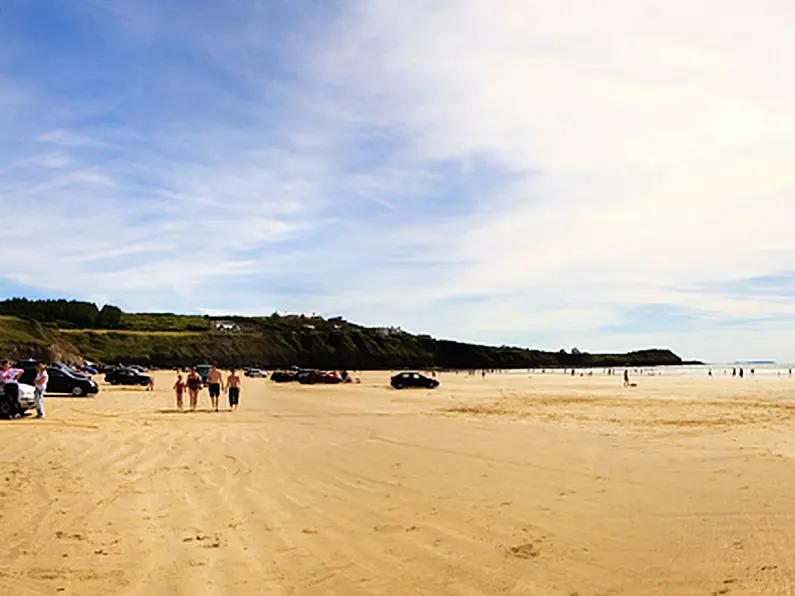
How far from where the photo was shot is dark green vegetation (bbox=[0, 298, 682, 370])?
13488 centimetres

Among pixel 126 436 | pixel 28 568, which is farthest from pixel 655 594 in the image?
pixel 126 436

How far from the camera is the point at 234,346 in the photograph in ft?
511

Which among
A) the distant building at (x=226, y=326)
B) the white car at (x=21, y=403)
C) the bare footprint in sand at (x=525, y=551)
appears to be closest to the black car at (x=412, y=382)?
the white car at (x=21, y=403)

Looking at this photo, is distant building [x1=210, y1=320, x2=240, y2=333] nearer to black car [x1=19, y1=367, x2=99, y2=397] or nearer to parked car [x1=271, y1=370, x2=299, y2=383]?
parked car [x1=271, y1=370, x2=299, y2=383]

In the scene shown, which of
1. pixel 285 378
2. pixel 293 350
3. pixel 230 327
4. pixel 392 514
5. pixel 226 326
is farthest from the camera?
pixel 226 326

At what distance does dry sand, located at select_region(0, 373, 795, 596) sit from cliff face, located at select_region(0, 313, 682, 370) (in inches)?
3792

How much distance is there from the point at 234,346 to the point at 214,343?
4433mm

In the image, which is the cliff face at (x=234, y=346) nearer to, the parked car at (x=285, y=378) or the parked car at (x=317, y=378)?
the parked car at (x=285, y=378)

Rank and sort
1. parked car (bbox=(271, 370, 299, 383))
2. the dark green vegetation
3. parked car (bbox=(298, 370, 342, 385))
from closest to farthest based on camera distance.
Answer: parked car (bbox=(298, 370, 342, 385)) < parked car (bbox=(271, 370, 299, 383)) < the dark green vegetation

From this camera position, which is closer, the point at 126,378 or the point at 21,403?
→ the point at 21,403

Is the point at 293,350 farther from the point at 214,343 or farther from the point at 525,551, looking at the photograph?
the point at 525,551

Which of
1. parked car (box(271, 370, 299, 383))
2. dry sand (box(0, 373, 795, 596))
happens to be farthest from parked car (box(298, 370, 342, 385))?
dry sand (box(0, 373, 795, 596))

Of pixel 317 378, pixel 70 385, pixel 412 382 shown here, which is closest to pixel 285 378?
pixel 317 378

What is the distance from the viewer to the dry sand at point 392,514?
21.6 feet
